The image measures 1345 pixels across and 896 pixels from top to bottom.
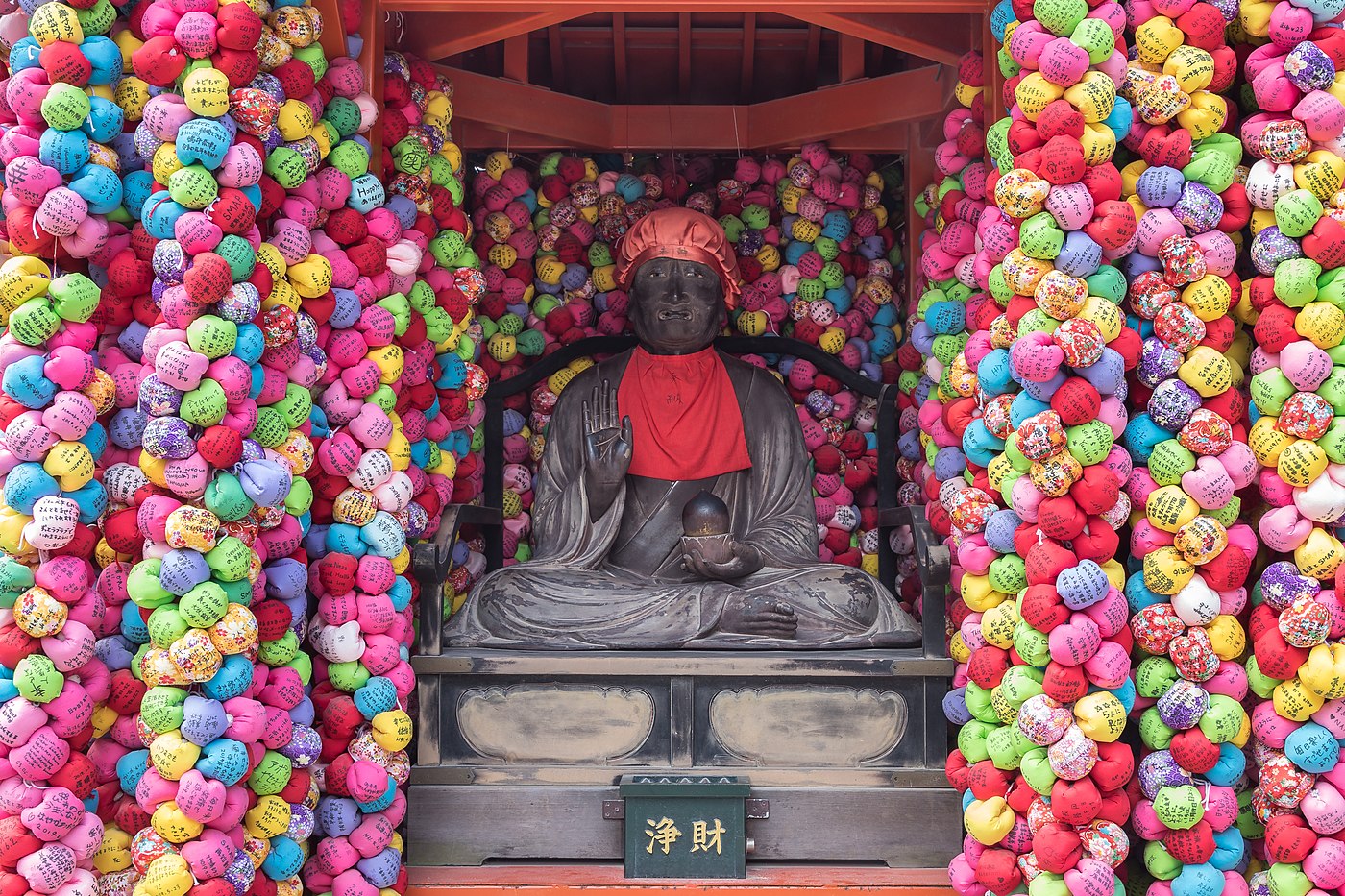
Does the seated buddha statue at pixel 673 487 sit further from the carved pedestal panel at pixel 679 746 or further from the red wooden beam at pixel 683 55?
the red wooden beam at pixel 683 55

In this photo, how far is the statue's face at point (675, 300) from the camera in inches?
203

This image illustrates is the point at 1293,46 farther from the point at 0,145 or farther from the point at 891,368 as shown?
the point at 0,145

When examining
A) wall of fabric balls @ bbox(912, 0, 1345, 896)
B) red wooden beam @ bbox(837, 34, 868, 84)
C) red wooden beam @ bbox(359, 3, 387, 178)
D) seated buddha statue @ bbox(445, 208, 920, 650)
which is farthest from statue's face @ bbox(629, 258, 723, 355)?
wall of fabric balls @ bbox(912, 0, 1345, 896)

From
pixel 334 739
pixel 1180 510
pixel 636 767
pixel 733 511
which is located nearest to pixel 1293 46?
pixel 1180 510

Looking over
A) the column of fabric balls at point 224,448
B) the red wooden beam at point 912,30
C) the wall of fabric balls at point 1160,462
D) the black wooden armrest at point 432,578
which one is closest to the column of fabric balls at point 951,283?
the red wooden beam at point 912,30

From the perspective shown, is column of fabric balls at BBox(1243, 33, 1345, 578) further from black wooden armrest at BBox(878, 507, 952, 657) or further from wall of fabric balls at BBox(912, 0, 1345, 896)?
black wooden armrest at BBox(878, 507, 952, 657)

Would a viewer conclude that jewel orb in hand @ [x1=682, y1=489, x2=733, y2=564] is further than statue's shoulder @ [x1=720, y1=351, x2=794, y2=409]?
No

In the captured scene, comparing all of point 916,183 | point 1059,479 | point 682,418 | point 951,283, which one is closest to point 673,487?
point 682,418

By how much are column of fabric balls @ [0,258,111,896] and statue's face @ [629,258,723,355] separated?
1.99 metres

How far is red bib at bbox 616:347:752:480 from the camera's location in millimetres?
5184

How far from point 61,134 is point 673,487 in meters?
2.25

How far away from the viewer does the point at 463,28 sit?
15.3 ft

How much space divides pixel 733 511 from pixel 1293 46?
2202mm

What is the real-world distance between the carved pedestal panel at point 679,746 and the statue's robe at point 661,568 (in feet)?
0.31
